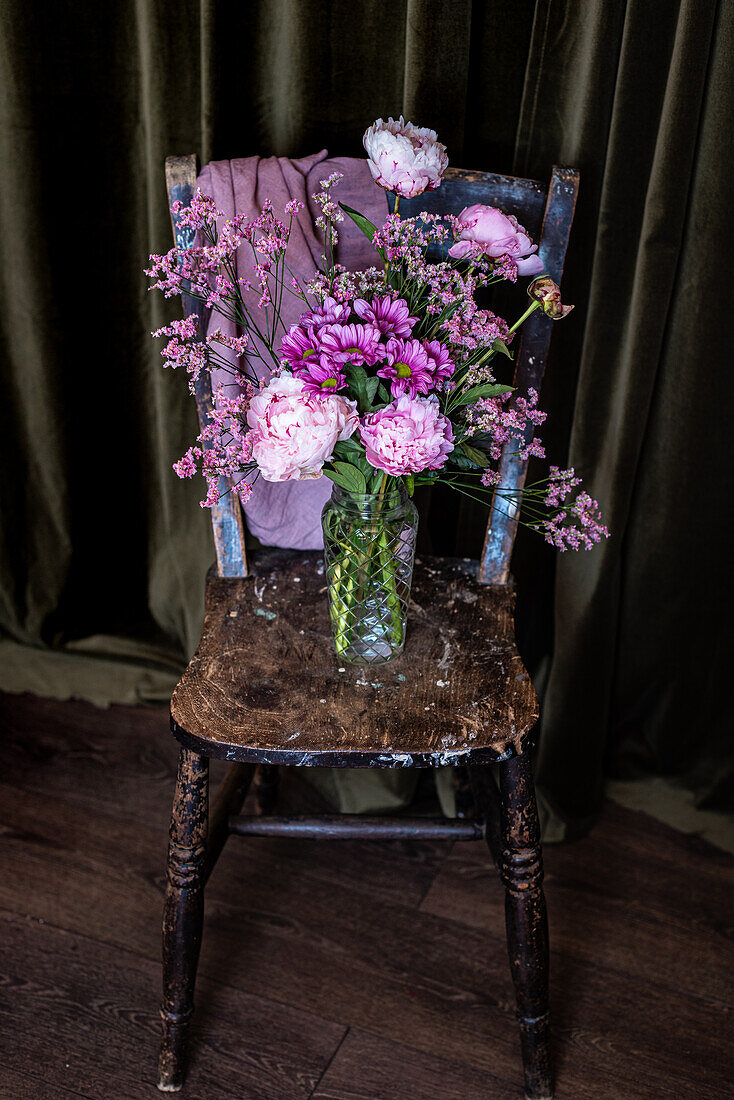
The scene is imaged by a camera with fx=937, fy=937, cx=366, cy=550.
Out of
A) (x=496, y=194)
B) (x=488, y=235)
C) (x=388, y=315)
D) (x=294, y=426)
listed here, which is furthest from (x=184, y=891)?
(x=496, y=194)

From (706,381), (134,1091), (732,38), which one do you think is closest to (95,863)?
(134,1091)

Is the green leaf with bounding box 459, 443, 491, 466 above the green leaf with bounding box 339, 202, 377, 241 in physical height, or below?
below

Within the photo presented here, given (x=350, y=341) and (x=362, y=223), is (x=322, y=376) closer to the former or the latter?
(x=350, y=341)

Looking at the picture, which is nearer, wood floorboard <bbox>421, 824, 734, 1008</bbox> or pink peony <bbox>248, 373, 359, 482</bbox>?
pink peony <bbox>248, 373, 359, 482</bbox>

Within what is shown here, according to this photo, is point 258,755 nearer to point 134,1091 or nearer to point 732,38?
point 134,1091

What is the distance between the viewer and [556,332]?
1370mm

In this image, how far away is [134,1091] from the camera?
1.15 m

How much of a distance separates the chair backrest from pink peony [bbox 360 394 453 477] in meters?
0.25

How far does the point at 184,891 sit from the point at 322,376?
602mm

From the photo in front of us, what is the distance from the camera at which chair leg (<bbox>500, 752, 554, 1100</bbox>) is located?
103 centimetres

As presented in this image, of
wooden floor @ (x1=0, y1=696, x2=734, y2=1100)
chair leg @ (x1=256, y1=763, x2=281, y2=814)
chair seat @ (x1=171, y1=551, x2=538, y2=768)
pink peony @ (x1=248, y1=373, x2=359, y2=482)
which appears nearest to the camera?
pink peony @ (x1=248, y1=373, x2=359, y2=482)

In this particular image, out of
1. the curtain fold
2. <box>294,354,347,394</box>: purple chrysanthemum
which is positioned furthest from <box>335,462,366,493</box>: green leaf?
the curtain fold

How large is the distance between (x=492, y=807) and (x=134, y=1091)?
0.56 meters

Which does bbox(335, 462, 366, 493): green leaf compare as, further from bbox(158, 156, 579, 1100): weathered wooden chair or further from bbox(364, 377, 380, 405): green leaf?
bbox(158, 156, 579, 1100): weathered wooden chair
